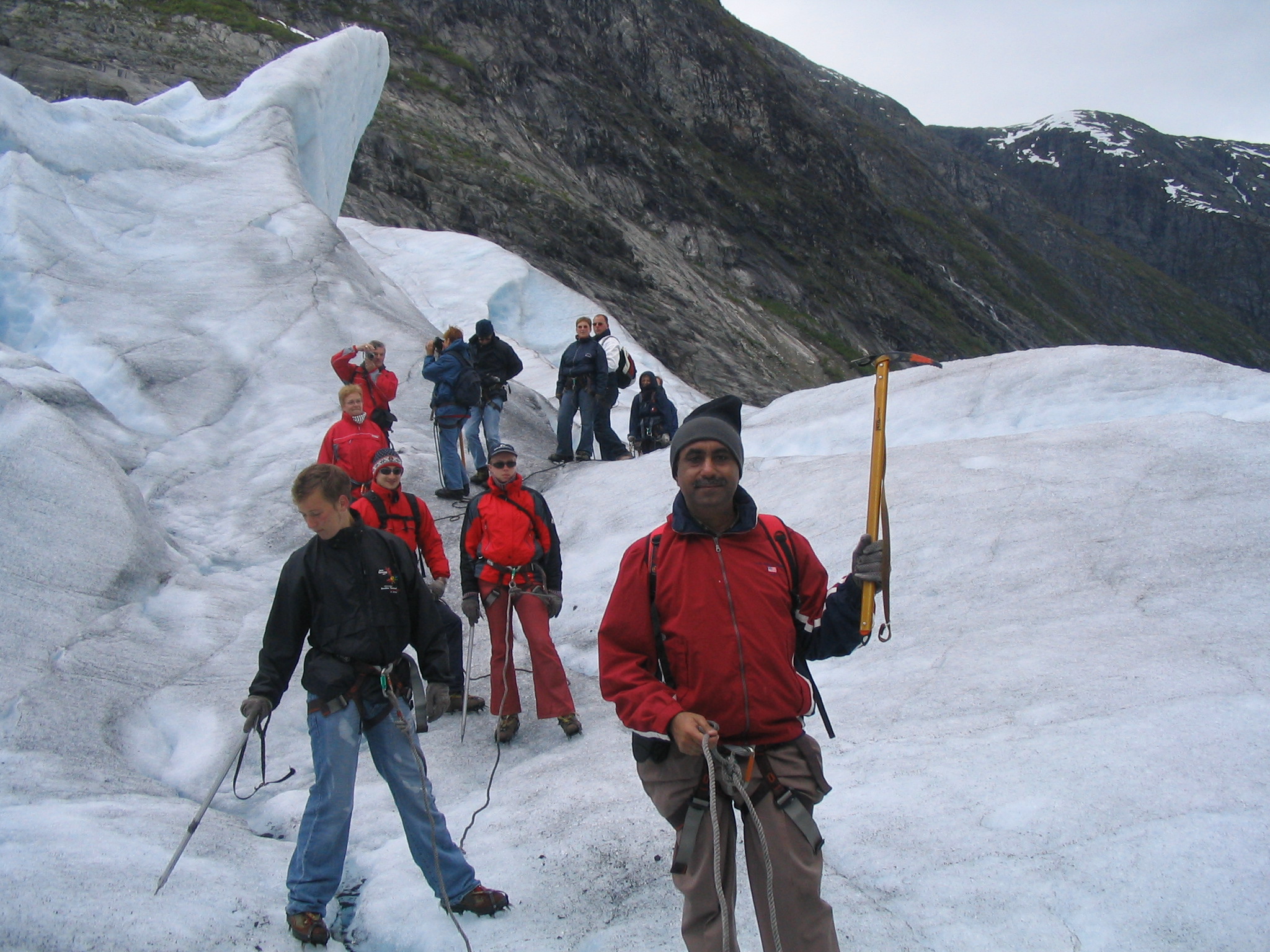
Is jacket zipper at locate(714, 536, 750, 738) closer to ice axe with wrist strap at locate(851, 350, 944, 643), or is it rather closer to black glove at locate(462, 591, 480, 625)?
ice axe with wrist strap at locate(851, 350, 944, 643)

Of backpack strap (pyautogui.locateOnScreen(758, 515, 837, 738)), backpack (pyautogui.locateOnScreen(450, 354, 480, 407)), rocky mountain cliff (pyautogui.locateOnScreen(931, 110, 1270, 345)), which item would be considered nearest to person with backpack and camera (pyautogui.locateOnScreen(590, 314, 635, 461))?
backpack (pyautogui.locateOnScreen(450, 354, 480, 407))

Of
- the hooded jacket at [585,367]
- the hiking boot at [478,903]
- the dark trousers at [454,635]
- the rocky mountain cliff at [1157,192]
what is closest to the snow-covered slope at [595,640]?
the hiking boot at [478,903]

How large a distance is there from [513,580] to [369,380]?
11.9 feet

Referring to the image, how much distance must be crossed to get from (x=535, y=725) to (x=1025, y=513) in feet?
11.2

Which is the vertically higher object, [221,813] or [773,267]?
[773,267]

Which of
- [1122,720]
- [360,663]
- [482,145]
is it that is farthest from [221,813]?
[482,145]

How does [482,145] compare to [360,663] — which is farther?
[482,145]

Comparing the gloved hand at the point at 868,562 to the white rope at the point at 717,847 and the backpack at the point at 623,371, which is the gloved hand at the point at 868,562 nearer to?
the white rope at the point at 717,847

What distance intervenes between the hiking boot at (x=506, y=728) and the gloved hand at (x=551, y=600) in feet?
2.04

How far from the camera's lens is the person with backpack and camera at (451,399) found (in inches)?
337

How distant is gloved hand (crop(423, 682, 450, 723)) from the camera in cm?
321

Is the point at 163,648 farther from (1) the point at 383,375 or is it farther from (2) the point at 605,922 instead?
(2) the point at 605,922

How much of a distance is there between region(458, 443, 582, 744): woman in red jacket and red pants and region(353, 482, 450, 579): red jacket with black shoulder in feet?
0.76

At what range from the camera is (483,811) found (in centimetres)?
418
